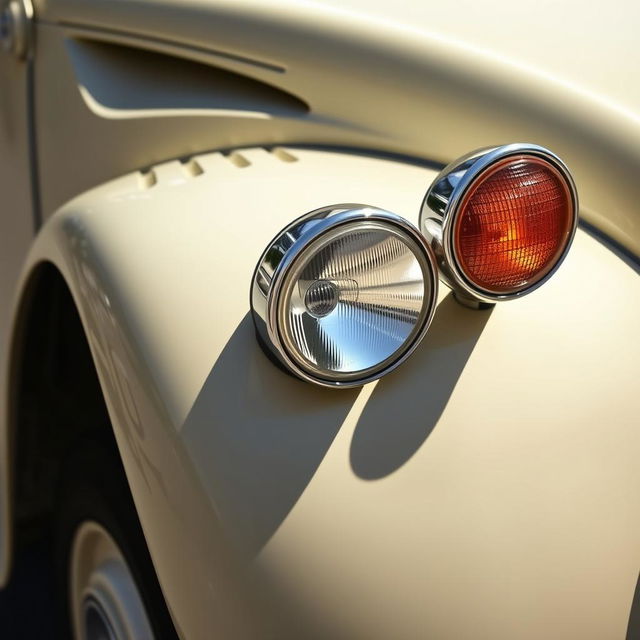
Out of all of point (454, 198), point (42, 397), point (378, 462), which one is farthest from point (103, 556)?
point (454, 198)

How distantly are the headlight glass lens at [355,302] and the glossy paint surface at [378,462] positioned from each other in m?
0.05

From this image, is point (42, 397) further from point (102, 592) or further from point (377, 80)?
point (377, 80)

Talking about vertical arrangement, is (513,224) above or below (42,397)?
below

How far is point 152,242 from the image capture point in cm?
108

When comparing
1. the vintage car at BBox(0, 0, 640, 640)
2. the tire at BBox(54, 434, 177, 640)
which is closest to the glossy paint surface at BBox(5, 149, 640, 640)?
the vintage car at BBox(0, 0, 640, 640)

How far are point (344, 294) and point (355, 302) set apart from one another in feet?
0.05

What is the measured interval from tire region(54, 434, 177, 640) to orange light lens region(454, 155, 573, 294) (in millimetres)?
604

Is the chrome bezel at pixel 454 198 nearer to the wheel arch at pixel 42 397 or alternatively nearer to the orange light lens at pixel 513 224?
the orange light lens at pixel 513 224

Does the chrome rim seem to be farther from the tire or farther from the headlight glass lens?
the headlight glass lens

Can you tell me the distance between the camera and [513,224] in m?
0.95

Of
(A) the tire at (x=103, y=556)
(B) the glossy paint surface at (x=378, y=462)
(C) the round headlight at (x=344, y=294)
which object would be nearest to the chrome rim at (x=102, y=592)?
(A) the tire at (x=103, y=556)

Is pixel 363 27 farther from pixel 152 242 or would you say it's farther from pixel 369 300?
pixel 369 300

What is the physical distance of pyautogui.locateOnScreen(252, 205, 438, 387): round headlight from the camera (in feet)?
2.80

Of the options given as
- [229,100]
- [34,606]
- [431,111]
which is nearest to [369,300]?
[431,111]
